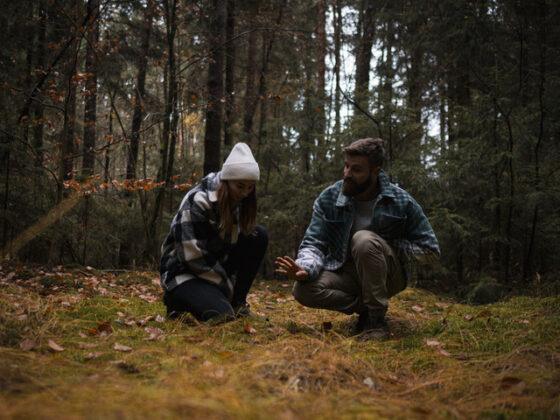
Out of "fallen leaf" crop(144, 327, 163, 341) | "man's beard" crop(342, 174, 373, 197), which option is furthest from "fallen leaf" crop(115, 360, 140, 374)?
"man's beard" crop(342, 174, 373, 197)

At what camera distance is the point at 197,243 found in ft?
11.8

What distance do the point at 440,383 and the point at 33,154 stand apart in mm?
6591

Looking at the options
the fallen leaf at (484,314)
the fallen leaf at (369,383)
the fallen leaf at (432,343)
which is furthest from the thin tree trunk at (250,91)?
the fallen leaf at (369,383)

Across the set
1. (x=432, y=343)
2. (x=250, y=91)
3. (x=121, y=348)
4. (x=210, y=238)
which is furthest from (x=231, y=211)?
(x=250, y=91)

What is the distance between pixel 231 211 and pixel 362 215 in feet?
3.55

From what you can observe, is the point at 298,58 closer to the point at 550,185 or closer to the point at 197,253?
the point at 550,185

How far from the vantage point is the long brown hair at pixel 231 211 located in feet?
11.9

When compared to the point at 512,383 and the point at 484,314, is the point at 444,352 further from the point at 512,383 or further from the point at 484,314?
the point at 484,314

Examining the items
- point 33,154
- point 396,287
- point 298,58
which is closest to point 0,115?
point 33,154

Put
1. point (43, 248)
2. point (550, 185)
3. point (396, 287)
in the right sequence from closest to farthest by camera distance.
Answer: point (396, 287) < point (550, 185) < point (43, 248)

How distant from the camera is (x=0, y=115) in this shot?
6.62 m

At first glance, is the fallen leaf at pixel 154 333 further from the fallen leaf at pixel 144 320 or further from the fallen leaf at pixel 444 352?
the fallen leaf at pixel 444 352

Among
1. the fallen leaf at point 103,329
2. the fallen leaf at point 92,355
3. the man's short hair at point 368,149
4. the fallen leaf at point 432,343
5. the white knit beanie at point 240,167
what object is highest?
the man's short hair at point 368,149

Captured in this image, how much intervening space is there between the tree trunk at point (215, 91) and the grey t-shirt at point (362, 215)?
15.1 feet
